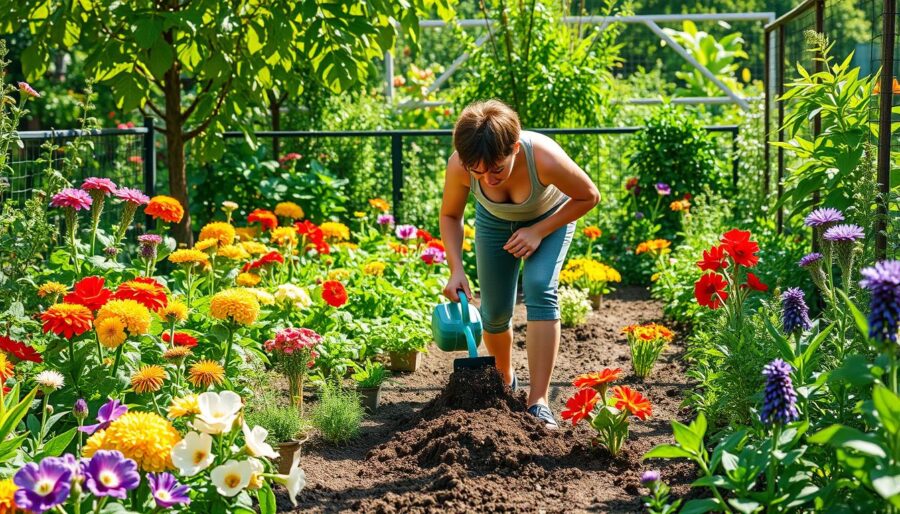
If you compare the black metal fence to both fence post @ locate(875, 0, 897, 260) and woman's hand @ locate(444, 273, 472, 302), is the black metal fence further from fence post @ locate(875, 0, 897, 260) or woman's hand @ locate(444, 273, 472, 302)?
woman's hand @ locate(444, 273, 472, 302)

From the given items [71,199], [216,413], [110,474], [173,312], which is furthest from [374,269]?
[110,474]

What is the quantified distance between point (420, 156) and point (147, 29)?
4.93m

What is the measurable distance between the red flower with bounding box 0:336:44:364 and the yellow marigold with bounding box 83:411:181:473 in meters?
0.64

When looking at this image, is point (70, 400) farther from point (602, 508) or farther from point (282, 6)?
point (282, 6)

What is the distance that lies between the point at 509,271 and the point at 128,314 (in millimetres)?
1698

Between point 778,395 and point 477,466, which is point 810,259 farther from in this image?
point 477,466

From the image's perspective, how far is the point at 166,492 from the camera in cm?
225

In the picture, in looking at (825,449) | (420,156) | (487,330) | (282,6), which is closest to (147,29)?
(282,6)

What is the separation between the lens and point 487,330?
4.07 metres

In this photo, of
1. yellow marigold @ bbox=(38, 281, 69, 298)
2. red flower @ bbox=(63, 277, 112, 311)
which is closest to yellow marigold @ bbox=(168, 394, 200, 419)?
red flower @ bbox=(63, 277, 112, 311)

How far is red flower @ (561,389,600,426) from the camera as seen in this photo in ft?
10.7

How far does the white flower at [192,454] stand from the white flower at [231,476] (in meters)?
0.04

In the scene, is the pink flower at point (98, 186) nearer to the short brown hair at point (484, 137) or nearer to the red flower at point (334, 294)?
the red flower at point (334, 294)

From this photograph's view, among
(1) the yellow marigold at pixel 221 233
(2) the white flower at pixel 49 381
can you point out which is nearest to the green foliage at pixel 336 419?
(1) the yellow marigold at pixel 221 233
